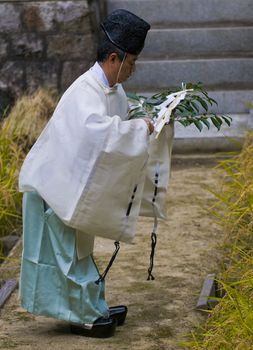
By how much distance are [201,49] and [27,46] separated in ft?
6.01

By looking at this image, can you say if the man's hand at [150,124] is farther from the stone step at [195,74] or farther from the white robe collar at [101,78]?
the stone step at [195,74]

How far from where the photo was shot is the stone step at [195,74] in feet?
35.1

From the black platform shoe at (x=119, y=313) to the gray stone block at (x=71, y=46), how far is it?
528cm

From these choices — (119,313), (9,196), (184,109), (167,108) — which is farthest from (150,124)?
(9,196)

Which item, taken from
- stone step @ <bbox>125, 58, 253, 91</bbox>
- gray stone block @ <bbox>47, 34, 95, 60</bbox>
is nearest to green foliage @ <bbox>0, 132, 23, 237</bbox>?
gray stone block @ <bbox>47, 34, 95, 60</bbox>

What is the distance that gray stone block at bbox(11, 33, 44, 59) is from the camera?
10.5 metres

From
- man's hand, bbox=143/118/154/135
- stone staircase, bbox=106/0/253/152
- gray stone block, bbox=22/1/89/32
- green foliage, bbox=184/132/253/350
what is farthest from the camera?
stone staircase, bbox=106/0/253/152

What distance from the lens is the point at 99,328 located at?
5.37m

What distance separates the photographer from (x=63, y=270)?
5266 millimetres

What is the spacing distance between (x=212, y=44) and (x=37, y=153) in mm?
5961

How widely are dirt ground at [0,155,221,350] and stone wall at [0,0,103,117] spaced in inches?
97.7

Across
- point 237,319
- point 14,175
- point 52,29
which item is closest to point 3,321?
point 237,319

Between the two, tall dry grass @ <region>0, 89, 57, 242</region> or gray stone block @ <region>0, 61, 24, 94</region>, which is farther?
gray stone block @ <region>0, 61, 24, 94</region>

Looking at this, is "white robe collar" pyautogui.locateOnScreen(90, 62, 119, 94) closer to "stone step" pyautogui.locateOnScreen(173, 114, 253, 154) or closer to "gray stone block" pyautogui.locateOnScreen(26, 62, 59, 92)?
"stone step" pyautogui.locateOnScreen(173, 114, 253, 154)
